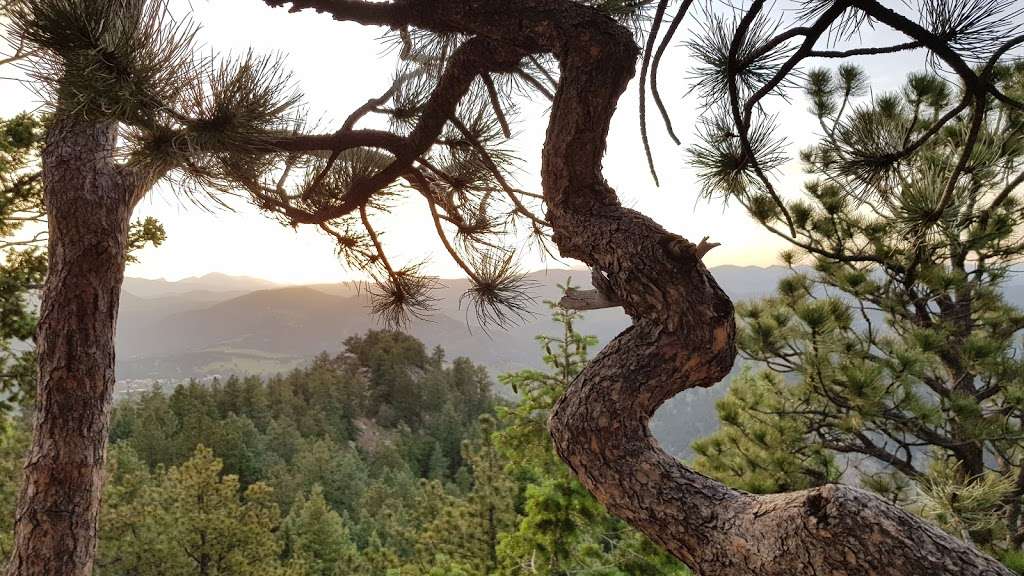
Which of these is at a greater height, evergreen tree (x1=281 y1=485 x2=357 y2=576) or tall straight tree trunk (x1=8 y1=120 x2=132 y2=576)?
tall straight tree trunk (x1=8 y1=120 x2=132 y2=576)

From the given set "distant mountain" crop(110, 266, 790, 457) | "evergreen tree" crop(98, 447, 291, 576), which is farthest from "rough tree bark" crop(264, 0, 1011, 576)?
"distant mountain" crop(110, 266, 790, 457)

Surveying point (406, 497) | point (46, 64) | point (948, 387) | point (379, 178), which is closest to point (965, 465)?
point (948, 387)

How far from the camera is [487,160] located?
2.11m

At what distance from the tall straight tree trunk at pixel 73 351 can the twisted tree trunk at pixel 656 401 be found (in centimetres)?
247

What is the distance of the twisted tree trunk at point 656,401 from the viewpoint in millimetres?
805

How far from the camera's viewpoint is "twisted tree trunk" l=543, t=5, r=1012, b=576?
80cm

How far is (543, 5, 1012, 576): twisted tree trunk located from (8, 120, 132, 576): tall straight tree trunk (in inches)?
97.1

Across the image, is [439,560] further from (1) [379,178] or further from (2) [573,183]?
(2) [573,183]

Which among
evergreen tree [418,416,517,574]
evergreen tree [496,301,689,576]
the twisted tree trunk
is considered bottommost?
evergreen tree [418,416,517,574]

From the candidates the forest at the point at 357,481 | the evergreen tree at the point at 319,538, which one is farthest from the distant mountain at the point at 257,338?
the evergreen tree at the point at 319,538

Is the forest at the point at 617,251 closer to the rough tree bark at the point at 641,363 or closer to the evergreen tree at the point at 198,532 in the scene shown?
the rough tree bark at the point at 641,363

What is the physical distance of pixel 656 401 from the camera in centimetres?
115

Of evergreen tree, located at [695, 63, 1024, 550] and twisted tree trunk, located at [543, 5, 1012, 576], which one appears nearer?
twisted tree trunk, located at [543, 5, 1012, 576]

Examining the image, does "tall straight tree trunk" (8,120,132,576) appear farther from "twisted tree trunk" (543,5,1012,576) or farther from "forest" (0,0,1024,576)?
"twisted tree trunk" (543,5,1012,576)
